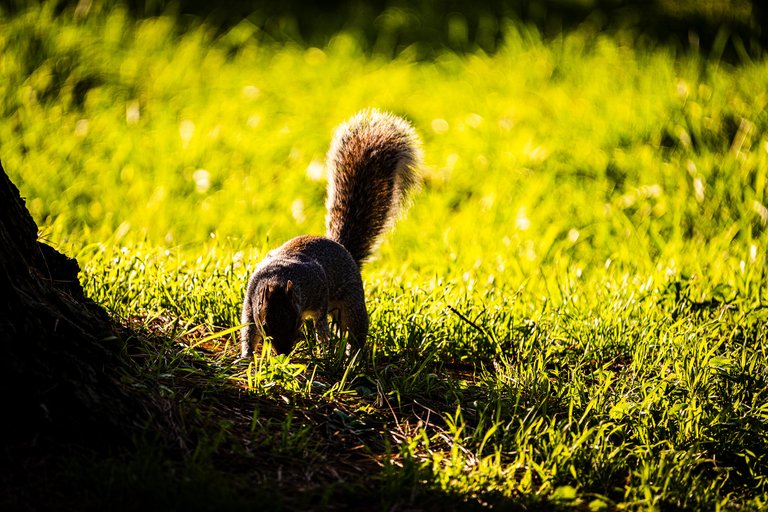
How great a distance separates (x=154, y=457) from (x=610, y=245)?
3628mm

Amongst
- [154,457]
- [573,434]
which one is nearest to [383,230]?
[573,434]

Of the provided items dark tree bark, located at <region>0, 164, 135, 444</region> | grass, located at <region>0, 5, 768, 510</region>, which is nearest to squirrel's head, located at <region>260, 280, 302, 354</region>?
grass, located at <region>0, 5, 768, 510</region>

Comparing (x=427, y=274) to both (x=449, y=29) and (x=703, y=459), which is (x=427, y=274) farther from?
(x=449, y=29)

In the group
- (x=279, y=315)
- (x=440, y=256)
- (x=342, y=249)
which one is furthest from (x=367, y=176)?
(x=279, y=315)

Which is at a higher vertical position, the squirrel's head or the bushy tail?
the bushy tail

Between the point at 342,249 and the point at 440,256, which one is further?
the point at 440,256

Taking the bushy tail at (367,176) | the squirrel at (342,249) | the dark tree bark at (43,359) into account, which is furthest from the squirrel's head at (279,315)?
the bushy tail at (367,176)

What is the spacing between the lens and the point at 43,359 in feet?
8.11

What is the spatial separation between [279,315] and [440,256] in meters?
2.05

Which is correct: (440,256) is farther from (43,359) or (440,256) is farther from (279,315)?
(43,359)

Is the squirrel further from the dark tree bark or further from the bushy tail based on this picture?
the dark tree bark

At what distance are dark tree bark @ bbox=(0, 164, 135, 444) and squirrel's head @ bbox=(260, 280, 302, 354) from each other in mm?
661

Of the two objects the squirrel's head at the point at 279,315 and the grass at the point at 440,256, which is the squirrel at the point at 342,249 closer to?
the squirrel's head at the point at 279,315

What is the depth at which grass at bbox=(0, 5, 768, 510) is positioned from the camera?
8.98 feet
